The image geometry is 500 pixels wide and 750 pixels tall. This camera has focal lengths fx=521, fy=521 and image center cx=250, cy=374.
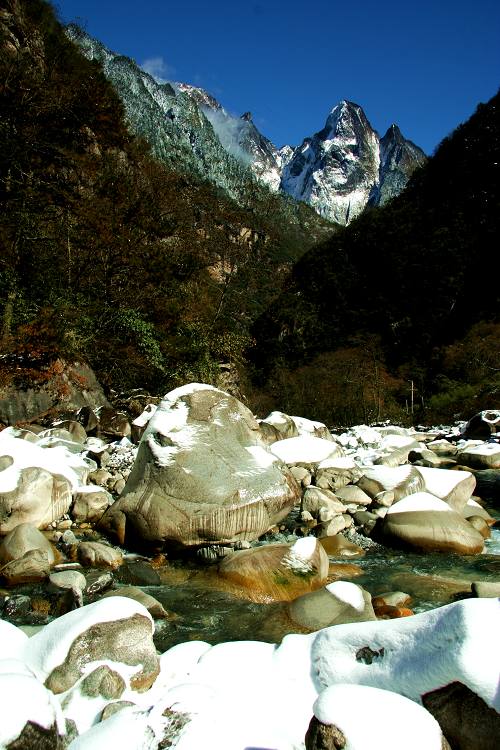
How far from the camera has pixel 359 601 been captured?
4453 mm

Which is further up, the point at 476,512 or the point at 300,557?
the point at 300,557

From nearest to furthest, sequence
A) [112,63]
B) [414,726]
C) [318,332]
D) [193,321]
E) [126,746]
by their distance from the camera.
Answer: [414,726]
[126,746]
[193,321]
[318,332]
[112,63]

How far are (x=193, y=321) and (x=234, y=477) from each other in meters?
12.2

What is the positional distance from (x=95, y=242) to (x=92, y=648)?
1530cm

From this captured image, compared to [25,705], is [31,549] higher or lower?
lower

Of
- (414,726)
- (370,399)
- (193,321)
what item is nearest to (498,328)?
(370,399)

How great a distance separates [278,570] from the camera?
536 centimetres

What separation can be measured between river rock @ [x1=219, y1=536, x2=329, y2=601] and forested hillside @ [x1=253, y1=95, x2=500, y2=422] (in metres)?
19.8

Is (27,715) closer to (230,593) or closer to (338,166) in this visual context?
(230,593)

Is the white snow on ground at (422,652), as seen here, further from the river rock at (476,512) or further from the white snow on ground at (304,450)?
the white snow on ground at (304,450)

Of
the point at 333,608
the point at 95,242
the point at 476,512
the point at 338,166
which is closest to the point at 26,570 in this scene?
the point at 333,608

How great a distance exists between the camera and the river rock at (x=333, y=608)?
438 cm

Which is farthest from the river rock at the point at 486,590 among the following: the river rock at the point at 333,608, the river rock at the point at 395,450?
the river rock at the point at 395,450

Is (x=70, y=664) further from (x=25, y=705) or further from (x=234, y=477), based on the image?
(x=234, y=477)
